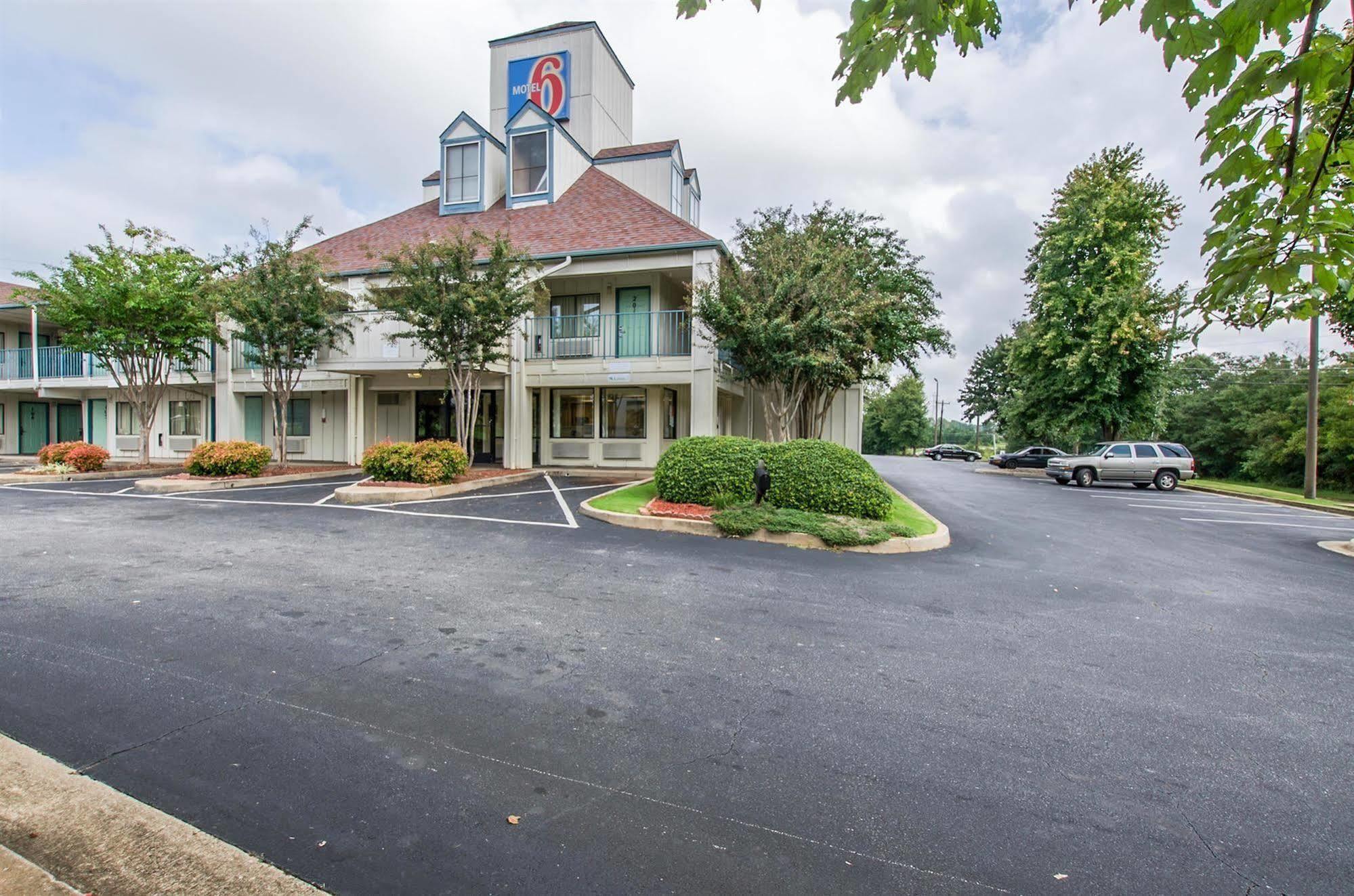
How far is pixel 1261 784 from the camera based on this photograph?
309 cm

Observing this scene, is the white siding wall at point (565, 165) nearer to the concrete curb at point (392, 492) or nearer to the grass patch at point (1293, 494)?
the concrete curb at point (392, 492)

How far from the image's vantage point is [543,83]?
24078mm

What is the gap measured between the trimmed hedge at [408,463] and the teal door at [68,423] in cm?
2413

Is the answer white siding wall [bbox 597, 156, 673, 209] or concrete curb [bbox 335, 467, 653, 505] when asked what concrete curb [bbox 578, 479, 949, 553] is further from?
white siding wall [bbox 597, 156, 673, 209]

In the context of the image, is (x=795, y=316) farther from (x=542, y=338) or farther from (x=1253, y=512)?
(x=1253, y=512)

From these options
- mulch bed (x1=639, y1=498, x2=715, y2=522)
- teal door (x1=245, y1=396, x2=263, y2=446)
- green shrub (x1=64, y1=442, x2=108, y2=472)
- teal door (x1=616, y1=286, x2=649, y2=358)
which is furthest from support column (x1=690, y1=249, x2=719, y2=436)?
green shrub (x1=64, y1=442, x2=108, y2=472)

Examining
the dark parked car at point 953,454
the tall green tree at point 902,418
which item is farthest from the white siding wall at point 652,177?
the tall green tree at point 902,418

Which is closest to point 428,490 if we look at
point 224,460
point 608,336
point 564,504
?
point 564,504

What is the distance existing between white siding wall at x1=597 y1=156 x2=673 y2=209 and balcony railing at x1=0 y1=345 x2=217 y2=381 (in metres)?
16.1

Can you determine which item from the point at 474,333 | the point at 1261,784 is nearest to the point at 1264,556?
the point at 1261,784

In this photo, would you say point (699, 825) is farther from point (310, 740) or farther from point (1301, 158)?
point (1301, 158)

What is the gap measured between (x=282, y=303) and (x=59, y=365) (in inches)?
593

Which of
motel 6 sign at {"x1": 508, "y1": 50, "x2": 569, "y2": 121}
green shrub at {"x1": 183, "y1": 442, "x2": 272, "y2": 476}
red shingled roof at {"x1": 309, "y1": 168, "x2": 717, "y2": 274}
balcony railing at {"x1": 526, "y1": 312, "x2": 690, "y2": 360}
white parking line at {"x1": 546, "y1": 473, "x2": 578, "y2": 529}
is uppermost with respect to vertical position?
motel 6 sign at {"x1": 508, "y1": 50, "x2": 569, "y2": 121}

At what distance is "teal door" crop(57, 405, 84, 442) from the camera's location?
2748 centimetres
